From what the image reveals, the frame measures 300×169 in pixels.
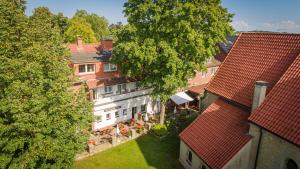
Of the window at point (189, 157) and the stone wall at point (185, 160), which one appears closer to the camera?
the stone wall at point (185, 160)

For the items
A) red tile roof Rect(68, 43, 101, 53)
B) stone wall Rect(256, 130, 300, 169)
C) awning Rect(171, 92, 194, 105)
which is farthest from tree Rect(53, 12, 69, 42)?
stone wall Rect(256, 130, 300, 169)

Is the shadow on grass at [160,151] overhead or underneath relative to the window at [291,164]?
underneath

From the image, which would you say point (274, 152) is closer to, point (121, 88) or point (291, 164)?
point (291, 164)

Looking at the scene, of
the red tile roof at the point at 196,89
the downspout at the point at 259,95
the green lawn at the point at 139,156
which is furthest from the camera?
the red tile roof at the point at 196,89

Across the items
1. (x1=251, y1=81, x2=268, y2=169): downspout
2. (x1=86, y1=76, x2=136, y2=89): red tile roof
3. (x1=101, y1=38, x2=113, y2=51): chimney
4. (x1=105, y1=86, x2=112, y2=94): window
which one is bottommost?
(x1=105, y1=86, x2=112, y2=94): window

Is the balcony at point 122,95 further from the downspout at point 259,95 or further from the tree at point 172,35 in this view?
the downspout at point 259,95

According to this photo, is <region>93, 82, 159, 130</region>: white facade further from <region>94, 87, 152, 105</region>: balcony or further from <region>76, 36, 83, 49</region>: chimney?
<region>76, 36, 83, 49</region>: chimney

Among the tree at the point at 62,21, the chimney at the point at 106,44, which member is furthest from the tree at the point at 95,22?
the chimney at the point at 106,44
